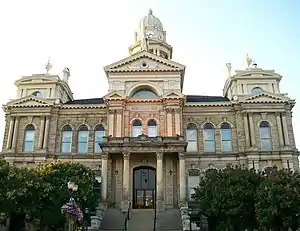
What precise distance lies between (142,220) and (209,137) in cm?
1150

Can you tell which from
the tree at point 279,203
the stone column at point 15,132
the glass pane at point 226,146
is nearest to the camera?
the tree at point 279,203

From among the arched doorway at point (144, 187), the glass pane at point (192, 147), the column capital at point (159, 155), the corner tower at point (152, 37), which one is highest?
the corner tower at point (152, 37)

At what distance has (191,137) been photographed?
35219 millimetres

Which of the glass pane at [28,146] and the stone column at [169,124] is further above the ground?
the stone column at [169,124]

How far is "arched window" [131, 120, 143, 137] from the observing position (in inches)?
1348

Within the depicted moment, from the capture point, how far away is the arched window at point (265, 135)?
34.3 meters

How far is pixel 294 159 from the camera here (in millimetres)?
33625

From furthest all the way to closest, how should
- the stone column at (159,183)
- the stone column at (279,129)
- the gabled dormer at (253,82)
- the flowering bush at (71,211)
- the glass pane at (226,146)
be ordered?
the gabled dormer at (253,82)
the glass pane at (226,146)
the stone column at (279,129)
the stone column at (159,183)
the flowering bush at (71,211)

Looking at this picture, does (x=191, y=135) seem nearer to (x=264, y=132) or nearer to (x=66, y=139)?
(x=264, y=132)

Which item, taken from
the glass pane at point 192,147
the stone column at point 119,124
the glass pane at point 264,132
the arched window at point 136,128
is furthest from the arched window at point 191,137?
the stone column at point 119,124

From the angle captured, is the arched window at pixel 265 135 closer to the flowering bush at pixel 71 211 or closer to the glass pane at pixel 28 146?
the flowering bush at pixel 71 211

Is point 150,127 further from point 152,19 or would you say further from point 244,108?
point 152,19

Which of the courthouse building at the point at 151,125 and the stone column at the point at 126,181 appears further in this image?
the courthouse building at the point at 151,125

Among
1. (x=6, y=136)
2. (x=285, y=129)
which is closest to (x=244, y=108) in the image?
(x=285, y=129)
